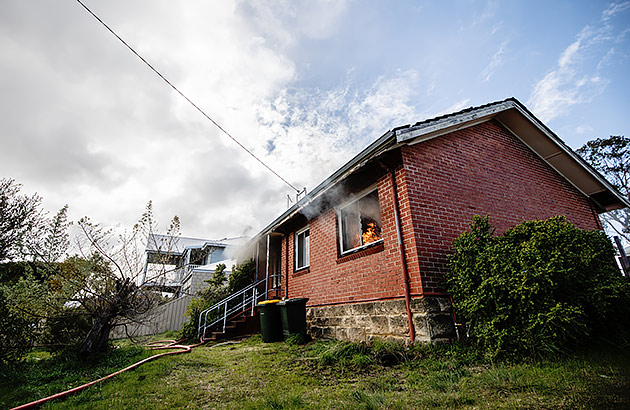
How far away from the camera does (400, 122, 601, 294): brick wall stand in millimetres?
5211

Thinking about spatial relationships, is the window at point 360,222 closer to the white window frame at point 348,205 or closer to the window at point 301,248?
the white window frame at point 348,205

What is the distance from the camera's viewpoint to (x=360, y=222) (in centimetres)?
697

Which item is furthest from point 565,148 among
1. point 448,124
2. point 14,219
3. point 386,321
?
point 14,219

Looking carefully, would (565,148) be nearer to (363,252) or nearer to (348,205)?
(348,205)

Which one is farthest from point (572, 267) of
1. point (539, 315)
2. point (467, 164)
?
point (467, 164)

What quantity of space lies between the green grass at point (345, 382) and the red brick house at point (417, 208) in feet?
2.69

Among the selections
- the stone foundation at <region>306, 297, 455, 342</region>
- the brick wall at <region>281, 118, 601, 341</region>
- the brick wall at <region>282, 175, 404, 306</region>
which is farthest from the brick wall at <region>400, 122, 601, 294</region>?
the brick wall at <region>282, 175, 404, 306</region>

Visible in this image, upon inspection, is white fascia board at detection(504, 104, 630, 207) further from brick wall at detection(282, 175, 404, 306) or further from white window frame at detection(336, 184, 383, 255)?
brick wall at detection(282, 175, 404, 306)

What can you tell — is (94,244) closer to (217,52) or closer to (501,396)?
(217,52)

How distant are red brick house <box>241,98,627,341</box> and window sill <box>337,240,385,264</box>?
24 mm

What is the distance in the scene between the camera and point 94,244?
20.8 ft

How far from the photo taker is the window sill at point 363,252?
230 inches

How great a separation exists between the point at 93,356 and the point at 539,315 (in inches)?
296

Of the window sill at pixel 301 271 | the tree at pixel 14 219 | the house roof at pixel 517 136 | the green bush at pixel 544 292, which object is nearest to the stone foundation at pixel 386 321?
the green bush at pixel 544 292
